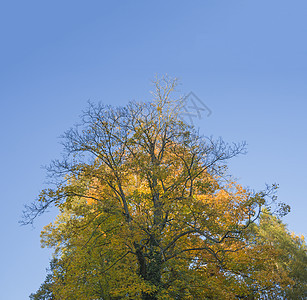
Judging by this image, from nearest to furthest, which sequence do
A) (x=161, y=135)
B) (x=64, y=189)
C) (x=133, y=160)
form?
(x=64, y=189), (x=133, y=160), (x=161, y=135)

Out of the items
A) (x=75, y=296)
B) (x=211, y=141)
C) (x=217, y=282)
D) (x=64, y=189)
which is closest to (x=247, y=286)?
(x=217, y=282)

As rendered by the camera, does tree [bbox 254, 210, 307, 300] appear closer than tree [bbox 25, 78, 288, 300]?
No

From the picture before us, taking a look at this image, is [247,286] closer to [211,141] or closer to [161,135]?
[211,141]

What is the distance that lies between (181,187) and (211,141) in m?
2.71

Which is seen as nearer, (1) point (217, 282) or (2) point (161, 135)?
(1) point (217, 282)

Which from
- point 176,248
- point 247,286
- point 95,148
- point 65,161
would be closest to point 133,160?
point 95,148

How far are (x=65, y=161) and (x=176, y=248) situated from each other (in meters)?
6.56

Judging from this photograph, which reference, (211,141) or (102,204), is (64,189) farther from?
(211,141)

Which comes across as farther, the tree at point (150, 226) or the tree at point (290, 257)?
the tree at point (290, 257)

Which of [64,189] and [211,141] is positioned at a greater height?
[211,141]

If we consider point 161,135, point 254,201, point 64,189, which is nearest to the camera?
point 254,201

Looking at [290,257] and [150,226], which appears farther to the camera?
[290,257]

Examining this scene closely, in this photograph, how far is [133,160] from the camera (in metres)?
14.5

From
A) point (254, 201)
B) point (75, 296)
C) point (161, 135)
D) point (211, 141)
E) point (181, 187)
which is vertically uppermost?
point (161, 135)
